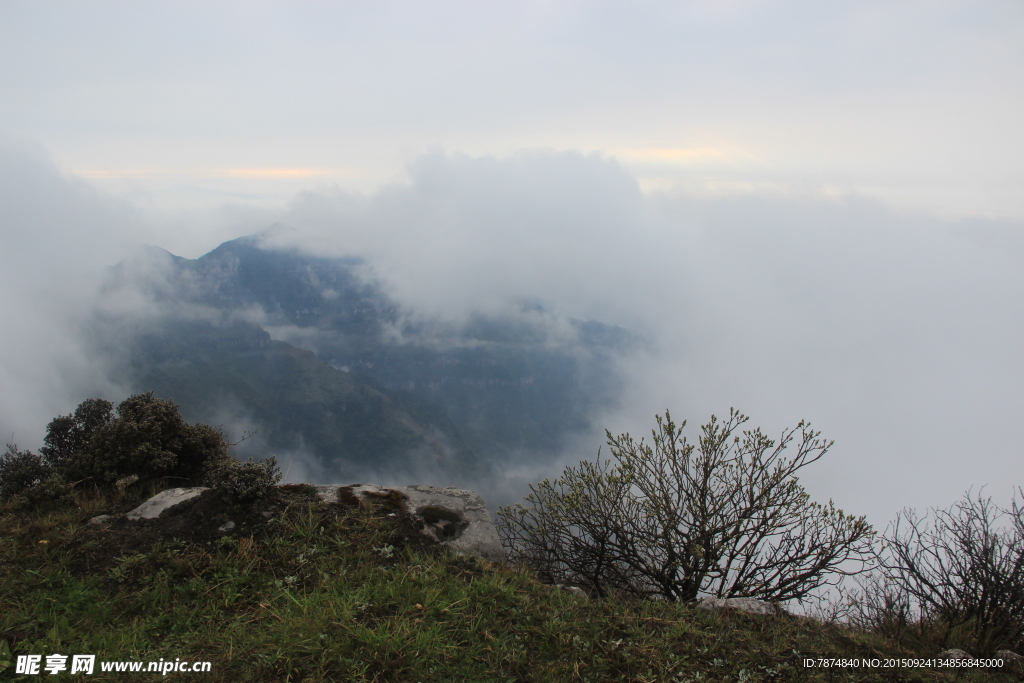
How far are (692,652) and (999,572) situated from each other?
17.9ft

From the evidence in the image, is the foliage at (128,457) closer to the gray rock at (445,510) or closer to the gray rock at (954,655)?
the gray rock at (445,510)

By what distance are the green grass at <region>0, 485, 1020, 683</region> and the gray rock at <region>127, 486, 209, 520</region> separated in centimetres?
48

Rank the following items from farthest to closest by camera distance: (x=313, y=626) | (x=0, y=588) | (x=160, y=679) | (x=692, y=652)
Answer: (x=0, y=588) → (x=692, y=652) → (x=313, y=626) → (x=160, y=679)

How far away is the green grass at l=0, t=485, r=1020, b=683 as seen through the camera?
448 centimetres

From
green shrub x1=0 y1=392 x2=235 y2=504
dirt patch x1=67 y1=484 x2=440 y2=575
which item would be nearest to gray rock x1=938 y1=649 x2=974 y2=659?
dirt patch x1=67 y1=484 x2=440 y2=575

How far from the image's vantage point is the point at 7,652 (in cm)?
445

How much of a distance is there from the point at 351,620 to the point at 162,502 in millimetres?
3699

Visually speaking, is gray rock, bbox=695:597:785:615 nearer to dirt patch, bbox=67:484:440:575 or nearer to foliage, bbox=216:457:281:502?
dirt patch, bbox=67:484:440:575

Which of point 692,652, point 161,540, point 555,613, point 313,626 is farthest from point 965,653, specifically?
point 161,540

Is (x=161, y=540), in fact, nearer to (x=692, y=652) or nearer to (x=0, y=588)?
(x=0, y=588)

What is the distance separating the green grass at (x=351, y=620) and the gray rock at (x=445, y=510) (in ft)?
1.53

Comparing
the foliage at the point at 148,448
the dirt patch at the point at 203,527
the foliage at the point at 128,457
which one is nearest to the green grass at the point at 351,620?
the dirt patch at the point at 203,527

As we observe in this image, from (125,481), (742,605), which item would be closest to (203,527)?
(125,481)

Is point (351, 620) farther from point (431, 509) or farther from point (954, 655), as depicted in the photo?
point (954, 655)
